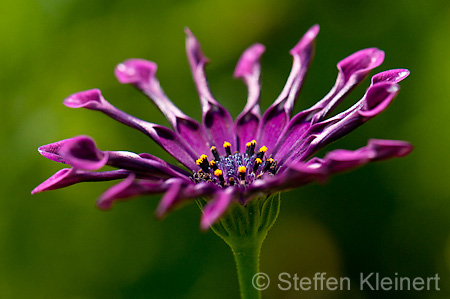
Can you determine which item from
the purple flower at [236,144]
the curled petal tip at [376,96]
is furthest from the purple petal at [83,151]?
the curled petal tip at [376,96]

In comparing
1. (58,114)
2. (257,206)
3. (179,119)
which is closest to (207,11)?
(58,114)

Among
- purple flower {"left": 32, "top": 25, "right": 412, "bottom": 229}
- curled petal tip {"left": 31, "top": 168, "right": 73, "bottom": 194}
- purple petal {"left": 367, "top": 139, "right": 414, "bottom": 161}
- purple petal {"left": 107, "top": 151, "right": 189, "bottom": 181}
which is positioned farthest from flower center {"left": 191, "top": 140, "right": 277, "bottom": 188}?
purple petal {"left": 367, "top": 139, "right": 414, "bottom": 161}

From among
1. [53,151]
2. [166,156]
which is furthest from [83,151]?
[166,156]

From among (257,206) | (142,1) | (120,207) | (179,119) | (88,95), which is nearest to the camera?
(257,206)

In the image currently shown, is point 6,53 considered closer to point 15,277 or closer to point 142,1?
point 142,1

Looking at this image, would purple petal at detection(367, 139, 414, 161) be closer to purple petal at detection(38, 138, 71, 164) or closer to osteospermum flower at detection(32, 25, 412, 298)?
osteospermum flower at detection(32, 25, 412, 298)

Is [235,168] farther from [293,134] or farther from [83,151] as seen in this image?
[83,151]

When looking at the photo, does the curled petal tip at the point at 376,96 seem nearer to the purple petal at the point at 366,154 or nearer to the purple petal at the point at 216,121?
the purple petal at the point at 366,154
